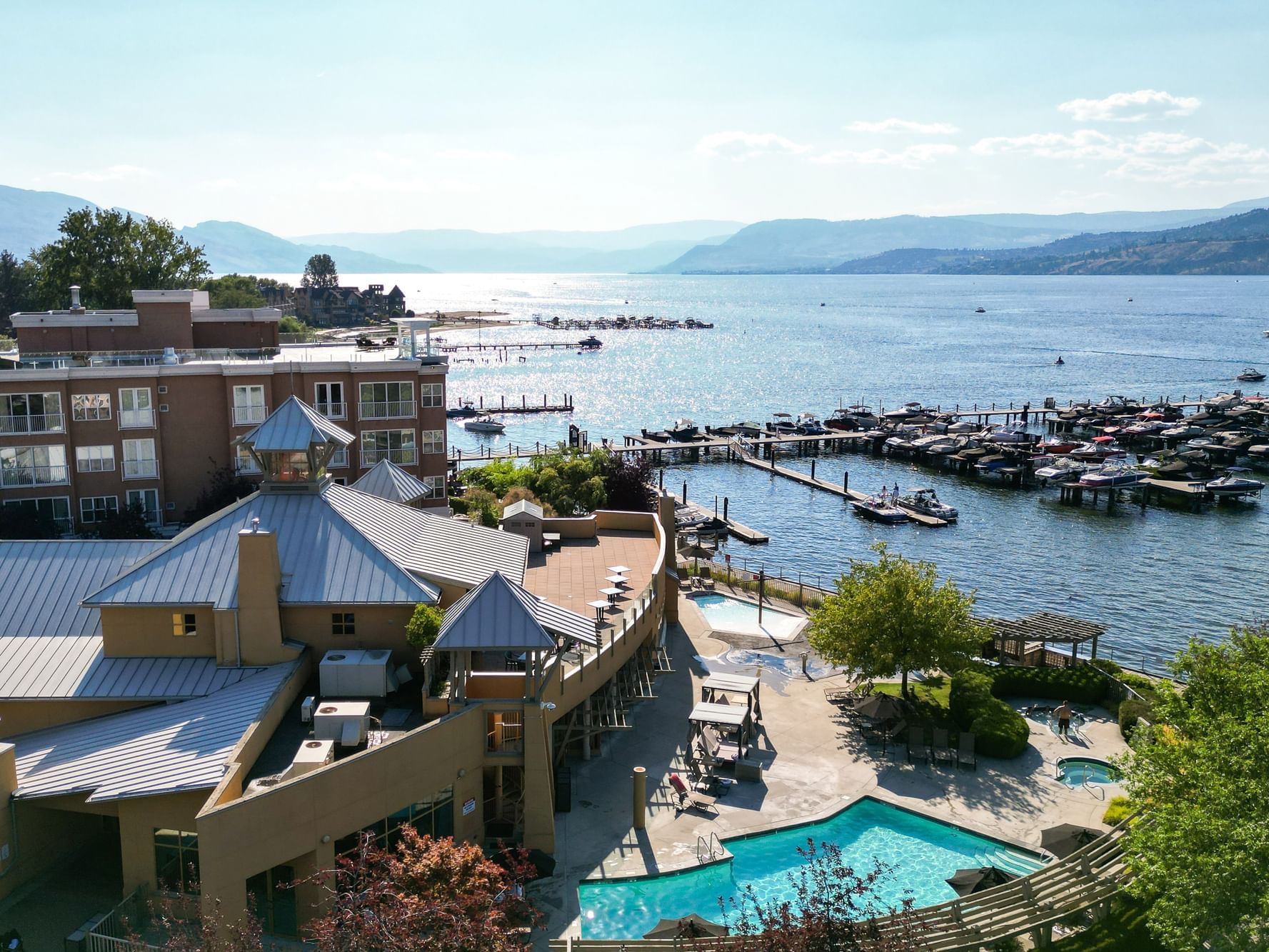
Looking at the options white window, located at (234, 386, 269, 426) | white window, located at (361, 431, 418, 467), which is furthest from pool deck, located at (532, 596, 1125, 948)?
white window, located at (234, 386, 269, 426)

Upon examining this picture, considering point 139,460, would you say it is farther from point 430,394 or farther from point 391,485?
point 391,485

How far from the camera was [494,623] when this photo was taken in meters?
27.8

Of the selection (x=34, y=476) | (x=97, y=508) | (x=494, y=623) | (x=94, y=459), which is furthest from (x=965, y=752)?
(x=34, y=476)

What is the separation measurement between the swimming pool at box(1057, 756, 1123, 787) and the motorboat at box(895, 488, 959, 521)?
5473 centimetres

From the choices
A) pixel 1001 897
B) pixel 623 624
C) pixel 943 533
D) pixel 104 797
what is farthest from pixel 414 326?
pixel 943 533

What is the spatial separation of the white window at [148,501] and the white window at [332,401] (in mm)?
9242

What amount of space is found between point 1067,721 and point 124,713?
31.4 metres

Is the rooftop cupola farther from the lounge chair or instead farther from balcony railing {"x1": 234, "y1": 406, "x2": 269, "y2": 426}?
balcony railing {"x1": 234, "y1": 406, "x2": 269, "y2": 426}

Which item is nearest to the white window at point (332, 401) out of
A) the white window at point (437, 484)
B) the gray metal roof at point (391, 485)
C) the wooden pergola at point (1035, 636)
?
the white window at point (437, 484)

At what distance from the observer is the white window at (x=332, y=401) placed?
54.6 metres

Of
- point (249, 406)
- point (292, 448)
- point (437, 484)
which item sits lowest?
point (437, 484)

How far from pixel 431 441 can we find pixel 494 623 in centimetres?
3158

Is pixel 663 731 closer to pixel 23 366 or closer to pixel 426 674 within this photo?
pixel 426 674

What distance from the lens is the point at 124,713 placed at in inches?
1092
